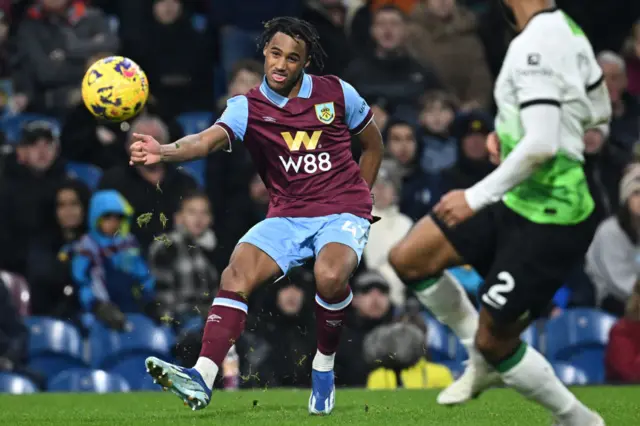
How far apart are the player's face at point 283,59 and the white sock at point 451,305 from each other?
1.93 metres

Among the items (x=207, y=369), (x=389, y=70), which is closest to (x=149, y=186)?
(x=389, y=70)

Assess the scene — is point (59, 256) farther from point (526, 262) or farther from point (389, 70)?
point (526, 262)

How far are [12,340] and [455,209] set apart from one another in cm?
648

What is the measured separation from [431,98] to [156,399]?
5396 mm

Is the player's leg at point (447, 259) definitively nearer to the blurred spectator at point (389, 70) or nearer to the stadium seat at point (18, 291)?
the stadium seat at point (18, 291)

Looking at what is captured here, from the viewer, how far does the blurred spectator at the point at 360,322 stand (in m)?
12.0

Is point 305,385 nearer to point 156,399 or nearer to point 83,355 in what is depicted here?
point 83,355

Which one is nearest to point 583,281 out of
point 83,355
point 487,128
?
point 487,128

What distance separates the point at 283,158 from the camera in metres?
8.54

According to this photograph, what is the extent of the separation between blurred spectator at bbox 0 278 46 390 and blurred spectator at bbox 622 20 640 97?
25.9ft

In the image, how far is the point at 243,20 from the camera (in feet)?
50.1

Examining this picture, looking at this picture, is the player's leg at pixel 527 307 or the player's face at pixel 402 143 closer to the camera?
the player's leg at pixel 527 307

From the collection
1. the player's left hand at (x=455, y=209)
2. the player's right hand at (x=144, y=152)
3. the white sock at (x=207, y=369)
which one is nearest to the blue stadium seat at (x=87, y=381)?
the white sock at (x=207, y=369)

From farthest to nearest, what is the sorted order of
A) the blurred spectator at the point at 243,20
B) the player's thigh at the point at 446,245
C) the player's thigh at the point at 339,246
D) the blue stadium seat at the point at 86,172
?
1. the blurred spectator at the point at 243,20
2. the blue stadium seat at the point at 86,172
3. the player's thigh at the point at 339,246
4. the player's thigh at the point at 446,245
